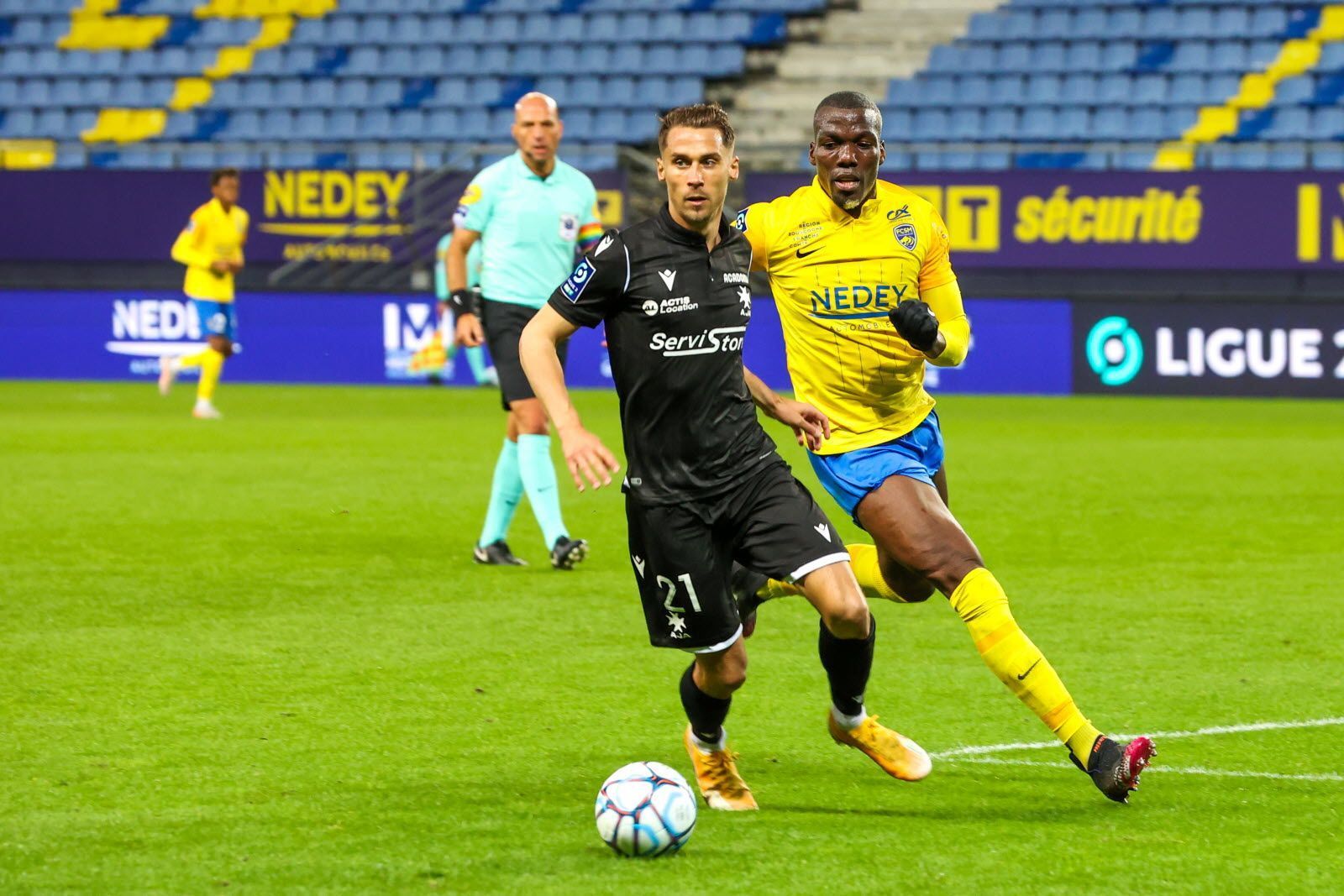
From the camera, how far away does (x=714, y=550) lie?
5.30 meters

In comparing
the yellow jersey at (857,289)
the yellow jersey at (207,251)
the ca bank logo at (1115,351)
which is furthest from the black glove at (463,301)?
the ca bank logo at (1115,351)

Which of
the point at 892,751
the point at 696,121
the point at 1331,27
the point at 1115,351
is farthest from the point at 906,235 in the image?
the point at 1331,27

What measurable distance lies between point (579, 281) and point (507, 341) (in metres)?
4.55

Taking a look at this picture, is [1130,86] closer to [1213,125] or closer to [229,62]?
[1213,125]

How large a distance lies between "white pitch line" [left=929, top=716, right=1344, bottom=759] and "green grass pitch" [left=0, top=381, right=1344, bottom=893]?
0.18 ft

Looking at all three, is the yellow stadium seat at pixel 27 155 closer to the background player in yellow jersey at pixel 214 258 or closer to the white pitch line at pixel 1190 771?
the background player in yellow jersey at pixel 214 258

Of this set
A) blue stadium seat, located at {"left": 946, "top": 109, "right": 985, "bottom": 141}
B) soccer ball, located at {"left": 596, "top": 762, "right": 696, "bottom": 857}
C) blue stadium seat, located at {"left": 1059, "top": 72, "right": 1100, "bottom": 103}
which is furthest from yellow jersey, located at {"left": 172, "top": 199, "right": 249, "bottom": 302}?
soccer ball, located at {"left": 596, "top": 762, "right": 696, "bottom": 857}

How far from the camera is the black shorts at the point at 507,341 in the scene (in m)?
9.63

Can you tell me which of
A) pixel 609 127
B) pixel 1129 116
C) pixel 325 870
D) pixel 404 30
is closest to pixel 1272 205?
pixel 1129 116

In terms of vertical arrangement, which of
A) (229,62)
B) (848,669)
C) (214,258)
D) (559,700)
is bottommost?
(559,700)

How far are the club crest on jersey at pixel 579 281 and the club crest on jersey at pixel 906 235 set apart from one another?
1092 millimetres

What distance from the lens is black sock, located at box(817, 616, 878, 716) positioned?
18.2ft

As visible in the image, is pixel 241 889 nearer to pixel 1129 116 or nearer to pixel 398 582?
pixel 398 582

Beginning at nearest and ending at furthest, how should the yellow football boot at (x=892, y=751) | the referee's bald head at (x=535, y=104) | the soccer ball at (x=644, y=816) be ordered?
the soccer ball at (x=644, y=816) → the yellow football boot at (x=892, y=751) → the referee's bald head at (x=535, y=104)
